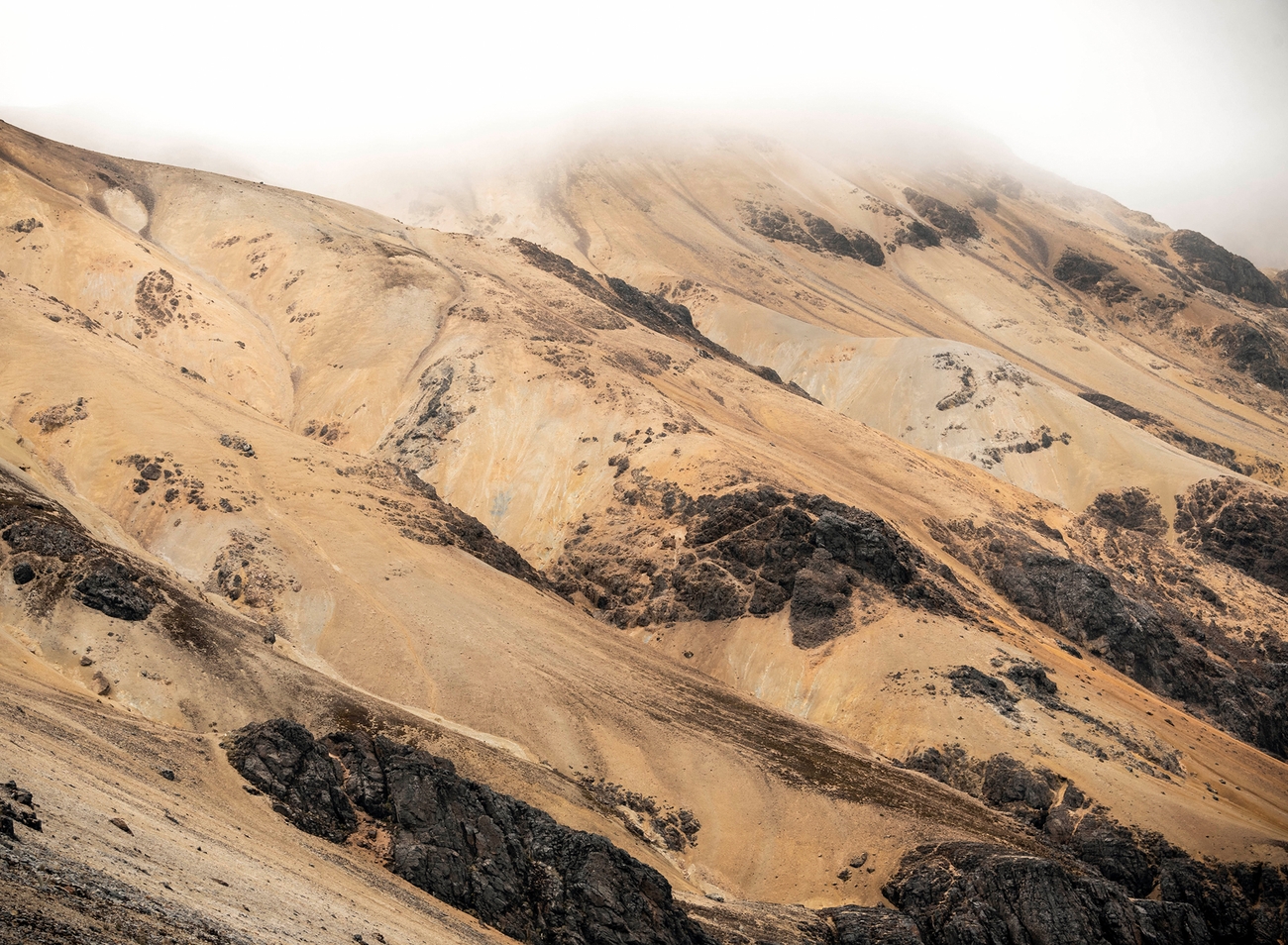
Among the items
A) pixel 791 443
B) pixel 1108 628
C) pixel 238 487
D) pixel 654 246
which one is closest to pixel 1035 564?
pixel 1108 628

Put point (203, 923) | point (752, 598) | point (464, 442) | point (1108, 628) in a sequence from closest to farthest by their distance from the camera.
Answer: point (203, 923) < point (752, 598) < point (1108, 628) < point (464, 442)

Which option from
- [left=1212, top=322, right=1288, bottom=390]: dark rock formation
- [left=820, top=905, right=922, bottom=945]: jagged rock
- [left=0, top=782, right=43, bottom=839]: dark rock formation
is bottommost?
[left=820, top=905, right=922, bottom=945]: jagged rock

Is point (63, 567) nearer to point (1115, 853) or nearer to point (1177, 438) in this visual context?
point (1115, 853)

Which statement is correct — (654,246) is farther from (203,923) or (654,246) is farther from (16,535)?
(203,923)

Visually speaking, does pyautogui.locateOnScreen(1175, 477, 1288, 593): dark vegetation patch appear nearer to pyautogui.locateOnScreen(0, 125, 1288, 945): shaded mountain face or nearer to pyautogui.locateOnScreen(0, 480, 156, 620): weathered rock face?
pyautogui.locateOnScreen(0, 125, 1288, 945): shaded mountain face

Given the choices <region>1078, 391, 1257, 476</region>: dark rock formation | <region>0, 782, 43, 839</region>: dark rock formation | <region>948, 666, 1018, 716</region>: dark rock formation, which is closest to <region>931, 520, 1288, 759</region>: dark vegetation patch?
<region>948, 666, 1018, 716</region>: dark rock formation

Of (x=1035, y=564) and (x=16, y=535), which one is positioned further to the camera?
(x=1035, y=564)

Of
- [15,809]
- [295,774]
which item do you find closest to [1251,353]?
[295,774]
